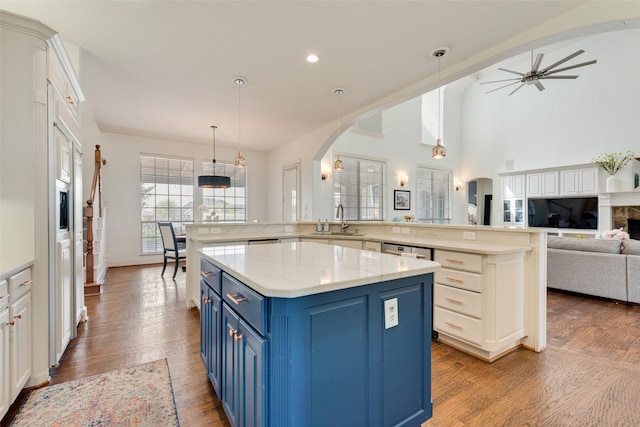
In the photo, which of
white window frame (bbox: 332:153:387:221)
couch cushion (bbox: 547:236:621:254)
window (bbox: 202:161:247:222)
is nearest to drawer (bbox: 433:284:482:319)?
couch cushion (bbox: 547:236:621:254)

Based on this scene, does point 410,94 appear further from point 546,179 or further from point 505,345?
point 546,179

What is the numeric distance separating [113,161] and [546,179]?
34.3ft

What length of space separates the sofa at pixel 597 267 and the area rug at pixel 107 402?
4.99 metres

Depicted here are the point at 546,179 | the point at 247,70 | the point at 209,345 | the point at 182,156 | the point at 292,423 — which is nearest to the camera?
the point at 292,423

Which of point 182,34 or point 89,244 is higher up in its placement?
point 182,34

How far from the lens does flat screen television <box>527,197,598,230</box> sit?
6.77 meters

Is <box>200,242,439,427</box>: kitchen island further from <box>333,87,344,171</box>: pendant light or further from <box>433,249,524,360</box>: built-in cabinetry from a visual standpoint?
<box>333,87,344,171</box>: pendant light

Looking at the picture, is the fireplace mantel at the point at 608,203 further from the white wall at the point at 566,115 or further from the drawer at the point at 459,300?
the drawer at the point at 459,300

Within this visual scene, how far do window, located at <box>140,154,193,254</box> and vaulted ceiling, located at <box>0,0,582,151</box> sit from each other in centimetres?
215

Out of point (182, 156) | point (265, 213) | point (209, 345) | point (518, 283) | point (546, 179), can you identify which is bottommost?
point (209, 345)

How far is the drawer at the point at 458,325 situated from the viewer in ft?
7.70

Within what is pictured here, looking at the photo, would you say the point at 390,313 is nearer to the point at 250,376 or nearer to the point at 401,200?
the point at 250,376

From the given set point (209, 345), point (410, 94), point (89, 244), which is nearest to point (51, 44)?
point (209, 345)

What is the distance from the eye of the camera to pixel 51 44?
2.02 meters
